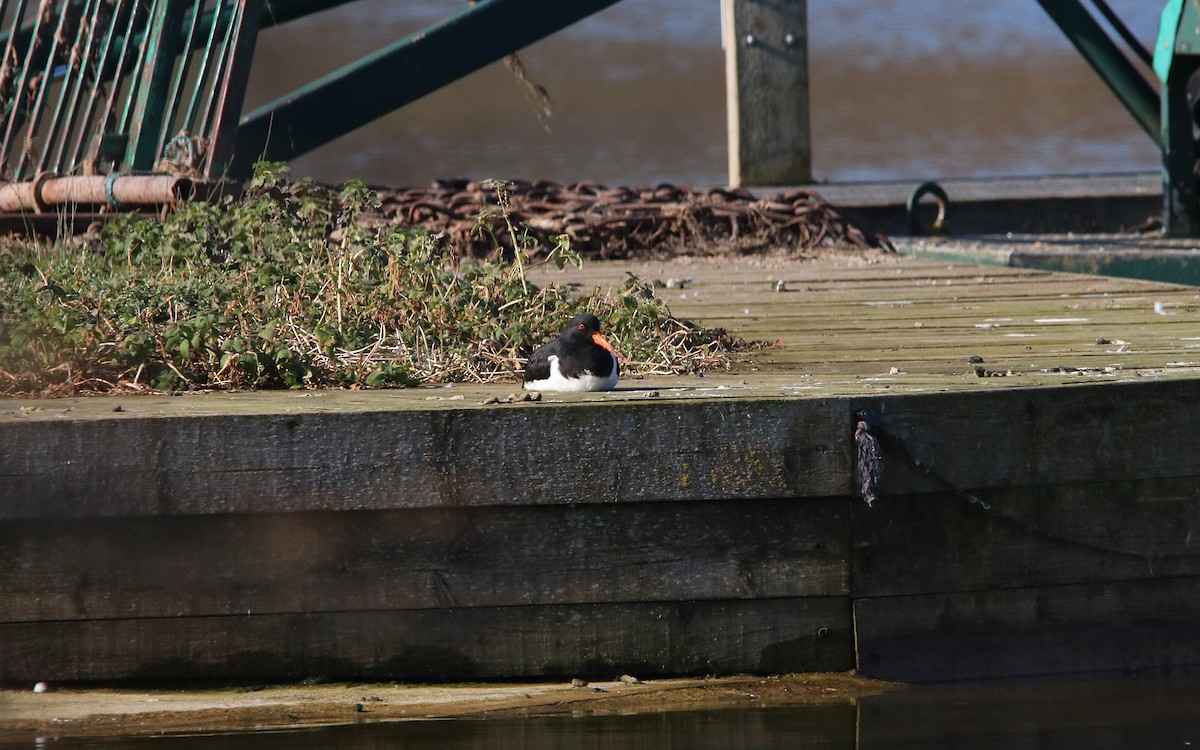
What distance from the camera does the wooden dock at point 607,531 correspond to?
121 inches

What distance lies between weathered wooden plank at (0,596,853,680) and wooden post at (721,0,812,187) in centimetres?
671

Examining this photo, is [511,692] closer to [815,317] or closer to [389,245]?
[389,245]

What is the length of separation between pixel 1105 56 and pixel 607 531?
603 cm

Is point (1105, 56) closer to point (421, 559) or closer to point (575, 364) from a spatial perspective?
point (575, 364)

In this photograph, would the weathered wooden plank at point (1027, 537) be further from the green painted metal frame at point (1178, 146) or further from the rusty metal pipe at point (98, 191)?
the green painted metal frame at point (1178, 146)

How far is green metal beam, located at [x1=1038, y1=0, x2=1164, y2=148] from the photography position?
8047 millimetres

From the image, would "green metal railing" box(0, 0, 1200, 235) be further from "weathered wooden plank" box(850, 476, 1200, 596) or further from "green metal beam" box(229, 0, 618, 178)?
"weathered wooden plank" box(850, 476, 1200, 596)

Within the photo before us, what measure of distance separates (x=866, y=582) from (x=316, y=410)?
128 centimetres

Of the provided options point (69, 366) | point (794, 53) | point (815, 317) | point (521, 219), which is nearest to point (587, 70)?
point (794, 53)

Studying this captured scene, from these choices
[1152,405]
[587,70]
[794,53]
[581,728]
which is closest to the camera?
[581,728]

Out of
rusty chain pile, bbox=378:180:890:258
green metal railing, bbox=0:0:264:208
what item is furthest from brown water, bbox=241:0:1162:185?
green metal railing, bbox=0:0:264:208

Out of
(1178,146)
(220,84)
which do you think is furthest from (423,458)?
(1178,146)

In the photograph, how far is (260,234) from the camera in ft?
14.7

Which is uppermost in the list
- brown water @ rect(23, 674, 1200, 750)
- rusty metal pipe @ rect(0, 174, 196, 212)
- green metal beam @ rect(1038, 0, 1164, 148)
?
green metal beam @ rect(1038, 0, 1164, 148)
